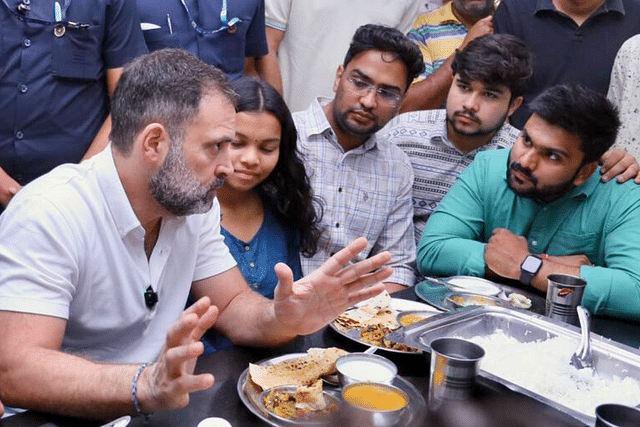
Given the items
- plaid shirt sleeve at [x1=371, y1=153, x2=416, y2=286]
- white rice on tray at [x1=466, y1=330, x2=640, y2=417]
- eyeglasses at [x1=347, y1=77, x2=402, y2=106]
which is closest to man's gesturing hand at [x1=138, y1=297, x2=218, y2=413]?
white rice on tray at [x1=466, y1=330, x2=640, y2=417]

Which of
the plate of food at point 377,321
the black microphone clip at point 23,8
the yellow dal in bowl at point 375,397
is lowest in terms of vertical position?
the plate of food at point 377,321

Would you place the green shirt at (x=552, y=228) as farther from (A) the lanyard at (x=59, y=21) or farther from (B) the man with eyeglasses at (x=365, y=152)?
(A) the lanyard at (x=59, y=21)

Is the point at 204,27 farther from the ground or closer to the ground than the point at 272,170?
farther from the ground

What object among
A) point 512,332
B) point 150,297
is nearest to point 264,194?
point 150,297

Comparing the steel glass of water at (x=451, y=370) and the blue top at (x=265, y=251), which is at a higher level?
the steel glass of water at (x=451, y=370)

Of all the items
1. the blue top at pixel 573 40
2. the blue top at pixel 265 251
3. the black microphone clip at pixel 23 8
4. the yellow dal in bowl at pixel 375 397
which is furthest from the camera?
the blue top at pixel 573 40

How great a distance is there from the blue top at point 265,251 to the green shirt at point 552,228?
488mm

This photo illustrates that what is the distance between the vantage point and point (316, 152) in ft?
8.69

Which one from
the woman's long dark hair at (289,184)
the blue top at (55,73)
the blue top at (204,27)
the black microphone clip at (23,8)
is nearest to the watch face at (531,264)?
the woman's long dark hair at (289,184)

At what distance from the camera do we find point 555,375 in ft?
4.75

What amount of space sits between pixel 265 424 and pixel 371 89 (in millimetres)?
1658

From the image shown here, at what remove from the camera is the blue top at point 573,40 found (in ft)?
9.78

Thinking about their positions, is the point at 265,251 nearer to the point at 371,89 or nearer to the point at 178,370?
the point at 371,89

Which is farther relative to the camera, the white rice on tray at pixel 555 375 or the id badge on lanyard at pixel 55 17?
the id badge on lanyard at pixel 55 17
